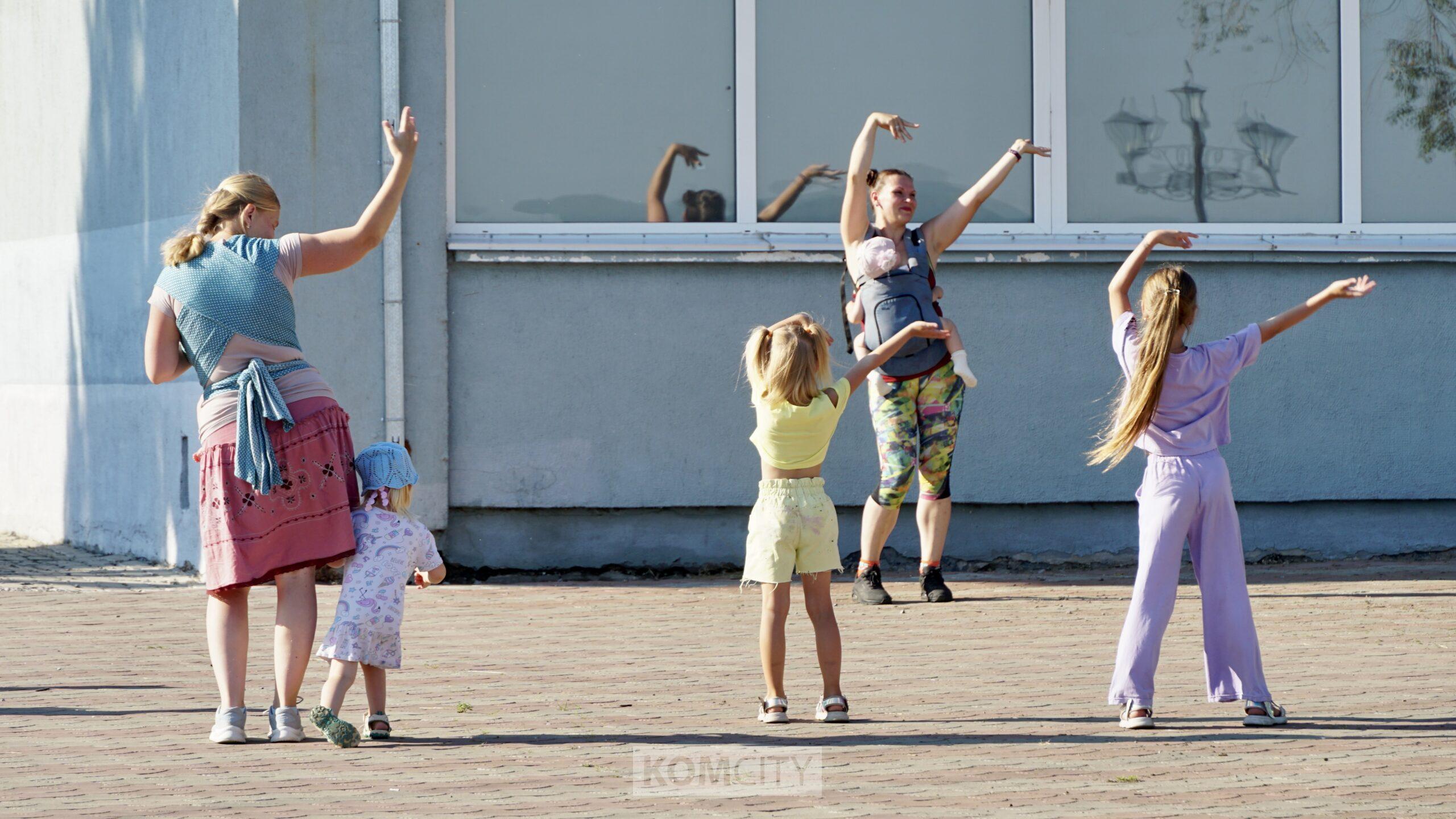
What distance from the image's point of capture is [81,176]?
1012 cm

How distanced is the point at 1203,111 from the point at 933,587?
327cm

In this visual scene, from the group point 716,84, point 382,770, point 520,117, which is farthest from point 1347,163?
point 382,770

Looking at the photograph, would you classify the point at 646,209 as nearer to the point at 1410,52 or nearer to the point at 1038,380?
the point at 1038,380

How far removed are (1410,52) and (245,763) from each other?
7474 mm

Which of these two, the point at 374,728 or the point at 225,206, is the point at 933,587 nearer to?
the point at 374,728

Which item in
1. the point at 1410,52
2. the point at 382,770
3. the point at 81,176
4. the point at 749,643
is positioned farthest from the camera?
the point at 81,176

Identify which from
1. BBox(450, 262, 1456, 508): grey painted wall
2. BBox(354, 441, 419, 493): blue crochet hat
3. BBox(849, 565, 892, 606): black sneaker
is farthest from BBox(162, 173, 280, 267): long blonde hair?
BBox(450, 262, 1456, 508): grey painted wall

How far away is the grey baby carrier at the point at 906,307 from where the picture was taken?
7.29 meters

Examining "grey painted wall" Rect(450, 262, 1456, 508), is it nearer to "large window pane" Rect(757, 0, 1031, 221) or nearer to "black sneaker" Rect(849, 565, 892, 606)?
"large window pane" Rect(757, 0, 1031, 221)

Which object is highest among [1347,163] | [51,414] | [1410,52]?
→ [1410,52]

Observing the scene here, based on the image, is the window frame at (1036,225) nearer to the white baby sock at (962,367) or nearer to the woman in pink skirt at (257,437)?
the white baby sock at (962,367)

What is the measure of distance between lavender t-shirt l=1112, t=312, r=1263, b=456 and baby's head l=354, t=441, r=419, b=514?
7.21ft

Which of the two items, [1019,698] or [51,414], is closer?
[1019,698]

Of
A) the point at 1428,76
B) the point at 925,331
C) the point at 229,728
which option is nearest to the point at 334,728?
the point at 229,728
